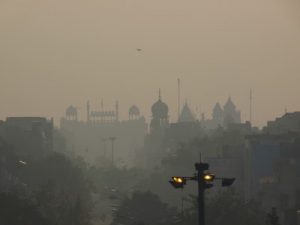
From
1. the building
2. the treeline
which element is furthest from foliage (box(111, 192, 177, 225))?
the building

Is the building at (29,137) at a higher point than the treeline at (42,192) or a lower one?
higher

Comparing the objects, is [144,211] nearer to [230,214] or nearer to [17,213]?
[230,214]

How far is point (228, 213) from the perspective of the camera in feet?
263

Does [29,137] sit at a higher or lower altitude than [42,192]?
higher

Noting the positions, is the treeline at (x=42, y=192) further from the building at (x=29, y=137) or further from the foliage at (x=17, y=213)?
the building at (x=29, y=137)

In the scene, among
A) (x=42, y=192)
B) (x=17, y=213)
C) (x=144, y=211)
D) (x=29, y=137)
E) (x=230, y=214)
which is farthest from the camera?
(x=29, y=137)

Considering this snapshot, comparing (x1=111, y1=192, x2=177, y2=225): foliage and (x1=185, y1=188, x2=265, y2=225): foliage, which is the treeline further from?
(x1=185, y1=188, x2=265, y2=225): foliage

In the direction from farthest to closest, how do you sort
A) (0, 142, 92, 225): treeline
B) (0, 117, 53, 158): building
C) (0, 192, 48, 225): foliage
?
(0, 117, 53, 158): building
(0, 142, 92, 225): treeline
(0, 192, 48, 225): foliage

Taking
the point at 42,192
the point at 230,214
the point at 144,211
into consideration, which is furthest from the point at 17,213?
the point at 42,192

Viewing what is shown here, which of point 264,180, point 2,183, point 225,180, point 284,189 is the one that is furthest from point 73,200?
point 225,180

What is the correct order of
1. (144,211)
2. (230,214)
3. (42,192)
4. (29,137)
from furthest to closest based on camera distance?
(29,137)
(42,192)
(144,211)
(230,214)

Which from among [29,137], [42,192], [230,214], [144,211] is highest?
[29,137]

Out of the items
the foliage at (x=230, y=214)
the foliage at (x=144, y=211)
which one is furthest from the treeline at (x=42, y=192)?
the foliage at (x=230, y=214)

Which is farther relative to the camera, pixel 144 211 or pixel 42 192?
pixel 42 192
